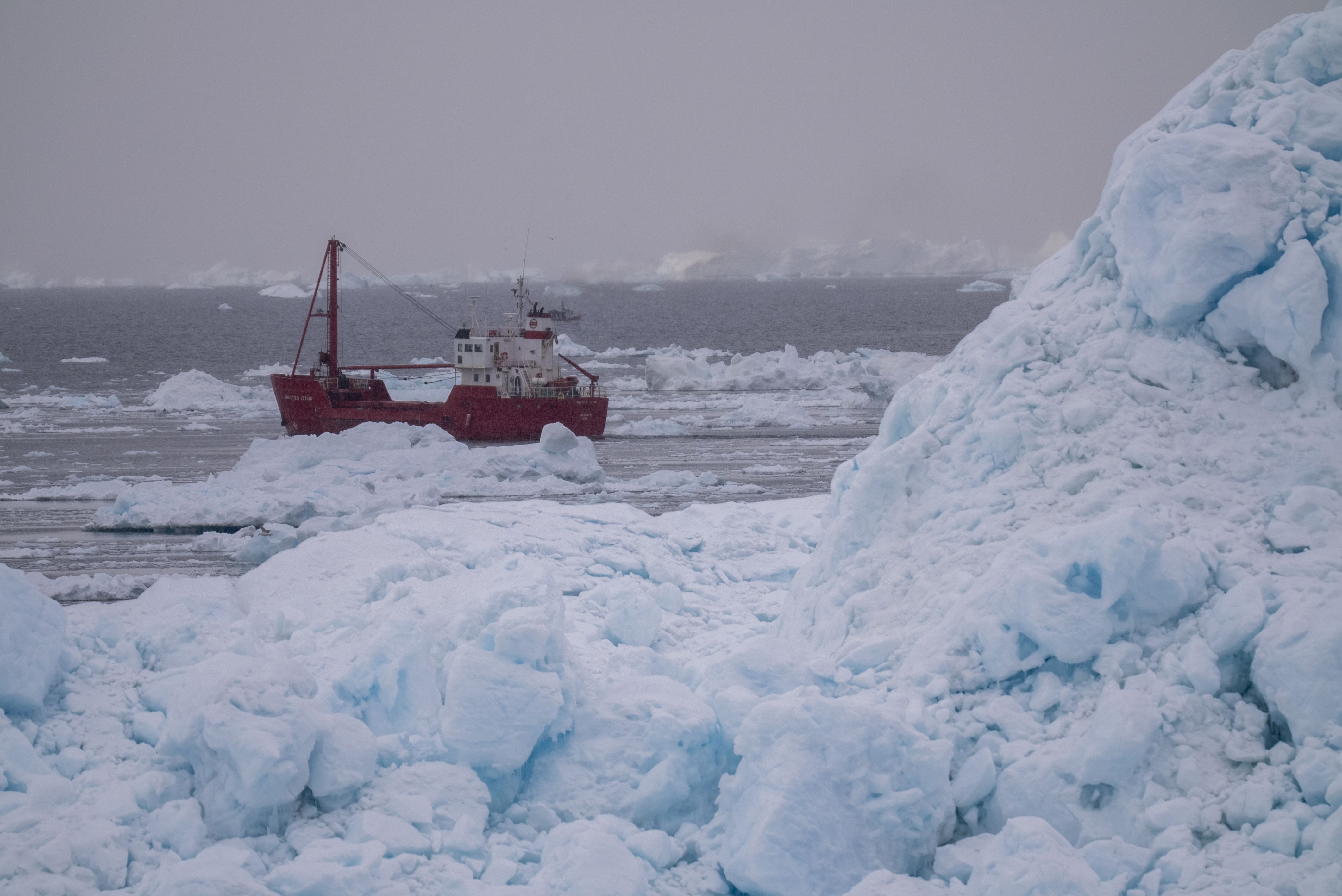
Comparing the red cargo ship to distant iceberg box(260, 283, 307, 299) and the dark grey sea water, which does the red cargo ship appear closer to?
the dark grey sea water

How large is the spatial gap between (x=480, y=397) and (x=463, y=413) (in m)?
0.56

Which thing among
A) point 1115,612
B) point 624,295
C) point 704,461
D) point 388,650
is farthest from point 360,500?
point 624,295

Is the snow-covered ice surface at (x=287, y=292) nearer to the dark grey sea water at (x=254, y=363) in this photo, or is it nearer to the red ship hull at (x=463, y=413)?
the dark grey sea water at (x=254, y=363)

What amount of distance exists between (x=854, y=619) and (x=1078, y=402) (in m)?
1.84

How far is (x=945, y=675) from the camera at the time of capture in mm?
5484

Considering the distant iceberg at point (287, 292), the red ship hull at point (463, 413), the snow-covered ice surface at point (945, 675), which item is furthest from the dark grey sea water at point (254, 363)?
the snow-covered ice surface at point (945, 675)

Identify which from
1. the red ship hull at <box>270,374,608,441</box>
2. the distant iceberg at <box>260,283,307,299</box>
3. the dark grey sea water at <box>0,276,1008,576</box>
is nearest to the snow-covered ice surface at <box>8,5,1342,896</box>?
the dark grey sea water at <box>0,276,1008,576</box>

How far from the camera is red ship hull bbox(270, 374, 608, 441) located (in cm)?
2564

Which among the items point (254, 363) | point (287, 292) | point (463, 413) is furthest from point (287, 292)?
point (463, 413)

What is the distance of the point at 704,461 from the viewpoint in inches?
841

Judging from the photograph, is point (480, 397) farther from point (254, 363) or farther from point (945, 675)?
point (254, 363)

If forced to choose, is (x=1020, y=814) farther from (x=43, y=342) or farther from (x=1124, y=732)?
(x=43, y=342)

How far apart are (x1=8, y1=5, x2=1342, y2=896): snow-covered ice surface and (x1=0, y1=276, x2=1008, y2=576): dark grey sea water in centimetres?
815

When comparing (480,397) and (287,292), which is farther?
(287,292)
